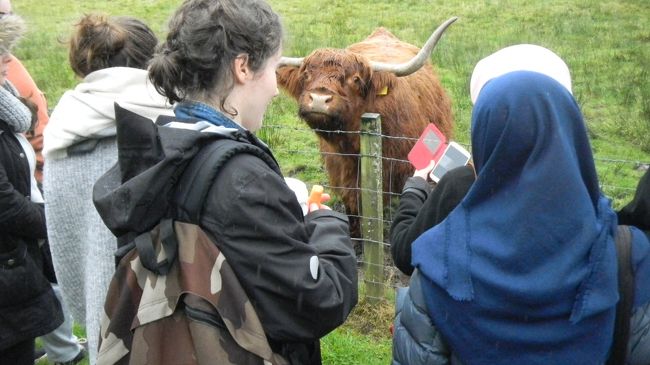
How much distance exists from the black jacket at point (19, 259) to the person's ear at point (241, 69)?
54.5 inches

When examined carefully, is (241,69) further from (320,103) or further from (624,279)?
(320,103)

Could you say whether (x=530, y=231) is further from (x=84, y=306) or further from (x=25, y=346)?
(x=25, y=346)

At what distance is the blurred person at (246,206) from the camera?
1.74m

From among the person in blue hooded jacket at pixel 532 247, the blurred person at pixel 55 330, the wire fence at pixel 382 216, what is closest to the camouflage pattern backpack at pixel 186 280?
the person in blue hooded jacket at pixel 532 247

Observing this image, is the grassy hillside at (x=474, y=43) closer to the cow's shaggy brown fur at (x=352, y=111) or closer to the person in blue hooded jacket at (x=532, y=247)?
the cow's shaggy brown fur at (x=352, y=111)

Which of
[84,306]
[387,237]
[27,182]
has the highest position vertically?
[27,182]

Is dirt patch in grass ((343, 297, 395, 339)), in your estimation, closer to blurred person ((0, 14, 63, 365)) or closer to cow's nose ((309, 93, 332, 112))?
cow's nose ((309, 93, 332, 112))

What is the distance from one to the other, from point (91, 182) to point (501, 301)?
4.87 feet

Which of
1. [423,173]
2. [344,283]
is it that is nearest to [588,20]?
[423,173]

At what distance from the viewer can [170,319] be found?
1.78 metres

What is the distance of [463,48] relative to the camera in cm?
985

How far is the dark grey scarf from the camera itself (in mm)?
2969

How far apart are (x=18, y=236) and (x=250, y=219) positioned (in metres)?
1.70

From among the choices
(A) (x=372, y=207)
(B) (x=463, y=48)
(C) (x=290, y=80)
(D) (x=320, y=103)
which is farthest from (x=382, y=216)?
(B) (x=463, y=48)
